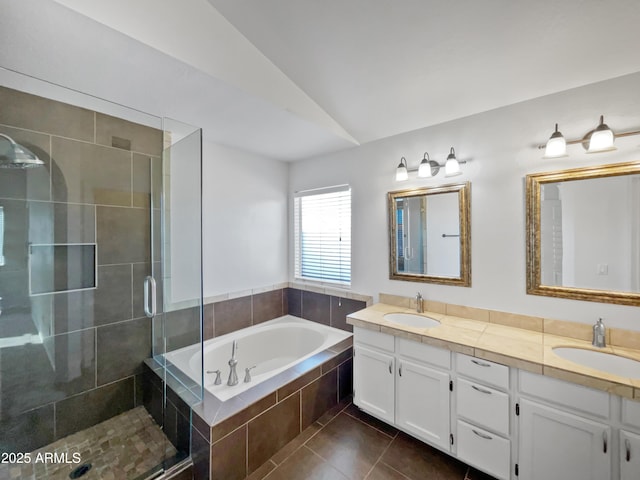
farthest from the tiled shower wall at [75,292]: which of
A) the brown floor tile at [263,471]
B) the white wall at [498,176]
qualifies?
the white wall at [498,176]

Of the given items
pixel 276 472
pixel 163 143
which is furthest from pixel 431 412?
pixel 163 143

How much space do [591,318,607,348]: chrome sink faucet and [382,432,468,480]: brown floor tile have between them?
1098 mm

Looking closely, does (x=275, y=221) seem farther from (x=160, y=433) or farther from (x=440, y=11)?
(x=440, y=11)

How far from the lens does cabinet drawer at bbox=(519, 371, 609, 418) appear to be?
4.02ft

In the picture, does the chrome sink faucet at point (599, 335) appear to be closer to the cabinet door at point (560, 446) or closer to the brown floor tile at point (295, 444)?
the cabinet door at point (560, 446)

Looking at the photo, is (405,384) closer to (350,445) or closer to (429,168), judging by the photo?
(350,445)

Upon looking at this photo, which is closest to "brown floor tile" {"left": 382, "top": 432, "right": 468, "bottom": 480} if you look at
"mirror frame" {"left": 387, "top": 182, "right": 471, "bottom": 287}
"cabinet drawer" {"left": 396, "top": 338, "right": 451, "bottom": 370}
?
"cabinet drawer" {"left": 396, "top": 338, "right": 451, "bottom": 370}

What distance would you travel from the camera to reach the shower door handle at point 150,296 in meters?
2.07

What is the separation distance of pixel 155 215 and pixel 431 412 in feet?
8.40

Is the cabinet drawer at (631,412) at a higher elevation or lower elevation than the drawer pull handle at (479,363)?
lower

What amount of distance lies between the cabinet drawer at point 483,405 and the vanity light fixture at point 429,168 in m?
1.48

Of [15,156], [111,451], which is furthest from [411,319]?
[15,156]

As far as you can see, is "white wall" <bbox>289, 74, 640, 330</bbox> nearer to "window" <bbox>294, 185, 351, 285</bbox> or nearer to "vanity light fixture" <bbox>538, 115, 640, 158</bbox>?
"vanity light fixture" <bbox>538, 115, 640, 158</bbox>

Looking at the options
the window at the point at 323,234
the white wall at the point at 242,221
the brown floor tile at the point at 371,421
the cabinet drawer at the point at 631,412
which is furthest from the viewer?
the window at the point at 323,234
